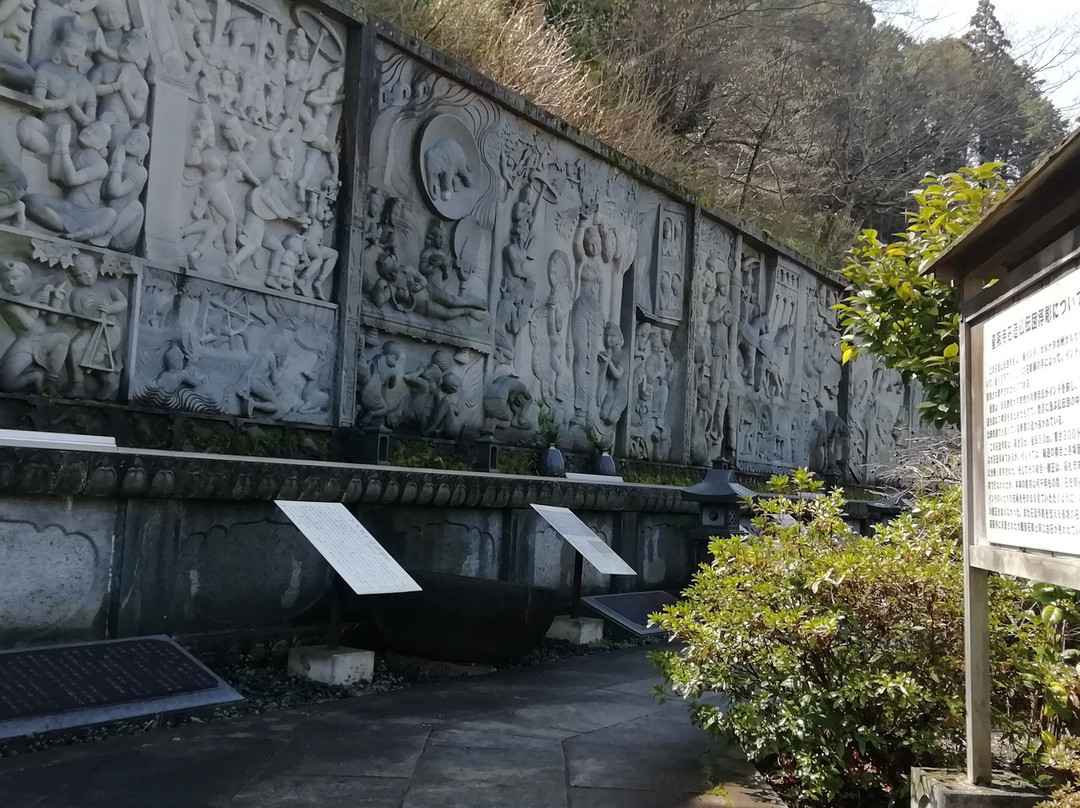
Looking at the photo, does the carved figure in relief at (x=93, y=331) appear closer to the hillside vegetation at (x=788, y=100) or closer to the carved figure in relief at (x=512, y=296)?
the carved figure in relief at (x=512, y=296)

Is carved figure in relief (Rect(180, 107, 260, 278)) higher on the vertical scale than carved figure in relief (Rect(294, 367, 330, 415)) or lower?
Result: higher

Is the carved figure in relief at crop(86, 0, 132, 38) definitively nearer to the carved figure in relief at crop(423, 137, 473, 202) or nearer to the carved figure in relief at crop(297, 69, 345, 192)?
the carved figure in relief at crop(297, 69, 345, 192)

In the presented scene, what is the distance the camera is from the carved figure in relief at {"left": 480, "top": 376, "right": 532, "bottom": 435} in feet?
32.4

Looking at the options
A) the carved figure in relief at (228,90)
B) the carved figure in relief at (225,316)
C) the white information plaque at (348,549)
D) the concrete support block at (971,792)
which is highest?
the carved figure in relief at (228,90)

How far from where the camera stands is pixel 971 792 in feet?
10.5

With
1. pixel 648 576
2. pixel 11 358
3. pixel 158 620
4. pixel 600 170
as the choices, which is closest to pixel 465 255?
pixel 600 170

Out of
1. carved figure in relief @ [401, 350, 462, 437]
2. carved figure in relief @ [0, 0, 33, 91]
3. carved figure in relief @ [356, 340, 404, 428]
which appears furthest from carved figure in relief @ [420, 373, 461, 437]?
carved figure in relief @ [0, 0, 33, 91]

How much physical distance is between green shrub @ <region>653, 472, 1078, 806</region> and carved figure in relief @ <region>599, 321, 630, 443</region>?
7467 millimetres

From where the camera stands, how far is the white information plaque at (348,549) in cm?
518

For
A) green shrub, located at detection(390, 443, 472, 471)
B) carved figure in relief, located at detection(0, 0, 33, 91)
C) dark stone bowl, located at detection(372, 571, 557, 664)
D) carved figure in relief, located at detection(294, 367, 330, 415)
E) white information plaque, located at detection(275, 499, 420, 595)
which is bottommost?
dark stone bowl, located at detection(372, 571, 557, 664)

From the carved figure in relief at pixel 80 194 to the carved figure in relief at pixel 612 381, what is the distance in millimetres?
6367

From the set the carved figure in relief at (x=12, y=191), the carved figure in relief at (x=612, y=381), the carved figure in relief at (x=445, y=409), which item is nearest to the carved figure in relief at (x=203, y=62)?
the carved figure in relief at (x=12, y=191)

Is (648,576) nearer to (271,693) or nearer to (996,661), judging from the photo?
(271,693)

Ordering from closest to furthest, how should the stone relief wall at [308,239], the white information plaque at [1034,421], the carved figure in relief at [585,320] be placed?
the white information plaque at [1034,421] < the stone relief wall at [308,239] < the carved figure in relief at [585,320]
